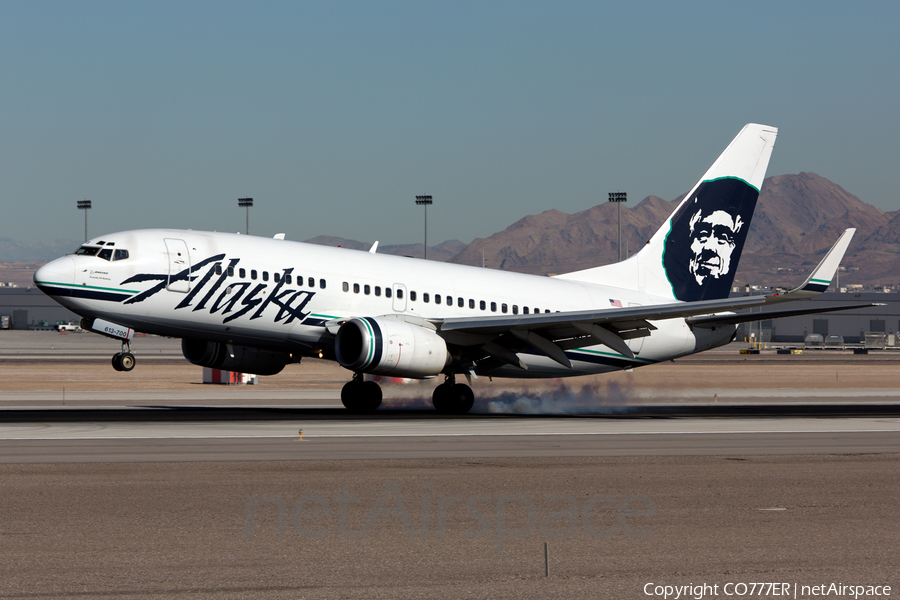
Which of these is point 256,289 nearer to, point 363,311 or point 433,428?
point 363,311

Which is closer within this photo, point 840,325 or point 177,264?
point 177,264

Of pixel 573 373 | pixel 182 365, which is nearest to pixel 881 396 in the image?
pixel 573 373

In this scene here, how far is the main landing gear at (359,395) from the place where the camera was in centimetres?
3294

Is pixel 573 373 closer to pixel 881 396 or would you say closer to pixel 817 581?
pixel 881 396

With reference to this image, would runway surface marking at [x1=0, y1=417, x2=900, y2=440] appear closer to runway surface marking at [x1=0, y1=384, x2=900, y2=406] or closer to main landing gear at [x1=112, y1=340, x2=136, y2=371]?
main landing gear at [x1=112, y1=340, x2=136, y2=371]

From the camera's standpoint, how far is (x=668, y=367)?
70.8 m

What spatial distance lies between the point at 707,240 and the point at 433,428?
17.5 metres

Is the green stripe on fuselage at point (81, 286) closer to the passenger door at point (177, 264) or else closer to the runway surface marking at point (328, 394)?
the passenger door at point (177, 264)

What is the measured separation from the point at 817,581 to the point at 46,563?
781 cm

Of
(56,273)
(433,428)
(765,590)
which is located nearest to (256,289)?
(56,273)

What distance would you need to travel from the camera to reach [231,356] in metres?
32.6

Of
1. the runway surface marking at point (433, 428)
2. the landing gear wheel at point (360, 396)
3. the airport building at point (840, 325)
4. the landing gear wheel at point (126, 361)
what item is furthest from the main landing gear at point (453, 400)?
the airport building at point (840, 325)

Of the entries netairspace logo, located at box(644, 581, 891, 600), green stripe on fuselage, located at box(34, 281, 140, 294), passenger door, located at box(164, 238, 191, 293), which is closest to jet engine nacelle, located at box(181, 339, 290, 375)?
passenger door, located at box(164, 238, 191, 293)

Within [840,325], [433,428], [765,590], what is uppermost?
[765,590]
